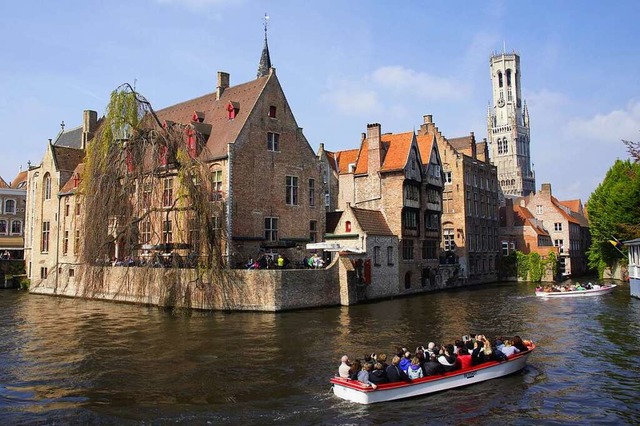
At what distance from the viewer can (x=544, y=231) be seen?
69438mm

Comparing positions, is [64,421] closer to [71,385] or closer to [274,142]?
[71,385]

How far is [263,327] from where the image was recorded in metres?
26.8

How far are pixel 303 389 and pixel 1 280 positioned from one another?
46.8m

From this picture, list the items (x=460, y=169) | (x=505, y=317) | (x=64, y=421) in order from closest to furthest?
(x=64, y=421), (x=505, y=317), (x=460, y=169)

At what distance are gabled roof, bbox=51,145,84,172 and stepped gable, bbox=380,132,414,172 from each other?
28.4 meters

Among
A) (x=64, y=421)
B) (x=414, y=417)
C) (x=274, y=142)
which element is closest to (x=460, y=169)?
(x=274, y=142)

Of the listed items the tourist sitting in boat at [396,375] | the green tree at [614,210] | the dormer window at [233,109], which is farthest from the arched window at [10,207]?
the green tree at [614,210]

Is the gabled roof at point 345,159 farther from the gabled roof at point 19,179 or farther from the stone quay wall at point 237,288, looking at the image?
the gabled roof at point 19,179

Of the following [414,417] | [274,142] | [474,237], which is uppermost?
[274,142]

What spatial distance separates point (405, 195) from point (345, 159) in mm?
12501

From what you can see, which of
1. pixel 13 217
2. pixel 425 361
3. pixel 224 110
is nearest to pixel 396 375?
pixel 425 361

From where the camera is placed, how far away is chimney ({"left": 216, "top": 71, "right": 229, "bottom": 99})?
145 ft

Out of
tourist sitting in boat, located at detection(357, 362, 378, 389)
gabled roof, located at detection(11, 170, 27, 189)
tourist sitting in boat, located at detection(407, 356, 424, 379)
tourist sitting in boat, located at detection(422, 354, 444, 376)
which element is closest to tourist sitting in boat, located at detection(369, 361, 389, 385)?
tourist sitting in boat, located at detection(357, 362, 378, 389)

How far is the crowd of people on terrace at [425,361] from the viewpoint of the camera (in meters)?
15.1
